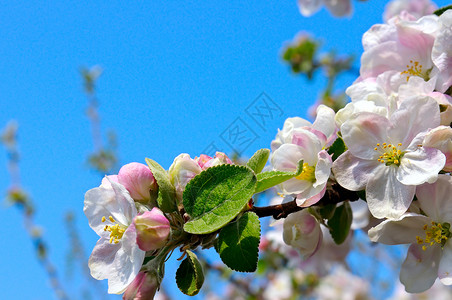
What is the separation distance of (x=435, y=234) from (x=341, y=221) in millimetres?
283

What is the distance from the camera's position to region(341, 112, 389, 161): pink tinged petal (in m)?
1.02

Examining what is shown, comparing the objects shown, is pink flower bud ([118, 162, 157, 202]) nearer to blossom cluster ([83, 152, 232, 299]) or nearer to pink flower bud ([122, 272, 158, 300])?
blossom cluster ([83, 152, 232, 299])

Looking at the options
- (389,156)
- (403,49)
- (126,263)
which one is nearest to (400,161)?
(389,156)

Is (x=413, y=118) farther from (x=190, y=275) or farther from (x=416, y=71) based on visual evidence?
(x=190, y=275)

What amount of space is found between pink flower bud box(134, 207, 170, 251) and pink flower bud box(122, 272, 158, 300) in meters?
0.09

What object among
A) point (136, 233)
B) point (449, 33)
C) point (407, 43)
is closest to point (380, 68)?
point (407, 43)

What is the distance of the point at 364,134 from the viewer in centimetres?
102

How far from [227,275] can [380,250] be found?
2.39 m

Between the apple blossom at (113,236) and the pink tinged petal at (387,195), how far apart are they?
18.9 inches

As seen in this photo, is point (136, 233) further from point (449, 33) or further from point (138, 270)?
point (449, 33)

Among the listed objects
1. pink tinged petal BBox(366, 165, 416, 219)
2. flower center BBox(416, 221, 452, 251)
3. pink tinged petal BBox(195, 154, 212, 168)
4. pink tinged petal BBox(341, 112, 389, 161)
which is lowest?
flower center BBox(416, 221, 452, 251)

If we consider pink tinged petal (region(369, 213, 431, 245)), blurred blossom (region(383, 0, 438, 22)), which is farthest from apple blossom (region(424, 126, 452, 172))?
blurred blossom (region(383, 0, 438, 22))

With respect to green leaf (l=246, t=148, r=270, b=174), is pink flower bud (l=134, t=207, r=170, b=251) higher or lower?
higher

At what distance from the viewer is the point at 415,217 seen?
1003 mm
